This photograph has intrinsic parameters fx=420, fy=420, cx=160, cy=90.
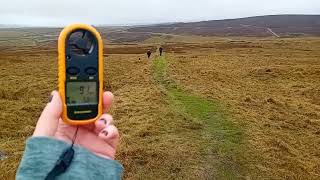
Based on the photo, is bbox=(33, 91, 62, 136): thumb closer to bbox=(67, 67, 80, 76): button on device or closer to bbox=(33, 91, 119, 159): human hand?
bbox=(33, 91, 119, 159): human hand

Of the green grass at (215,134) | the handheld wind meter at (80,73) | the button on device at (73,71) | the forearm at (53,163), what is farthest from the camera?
the green grass at (215,134)

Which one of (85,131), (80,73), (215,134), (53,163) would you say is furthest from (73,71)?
(215,134)

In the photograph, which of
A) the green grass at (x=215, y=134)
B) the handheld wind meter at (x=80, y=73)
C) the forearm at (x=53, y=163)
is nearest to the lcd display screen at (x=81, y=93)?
the handheld wind meter at (x=80, y=73)

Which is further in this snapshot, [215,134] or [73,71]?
[215,134]

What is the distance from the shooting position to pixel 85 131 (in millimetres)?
2191

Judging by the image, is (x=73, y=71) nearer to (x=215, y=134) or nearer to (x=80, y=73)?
(x=80, y=73)

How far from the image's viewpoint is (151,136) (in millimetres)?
11297

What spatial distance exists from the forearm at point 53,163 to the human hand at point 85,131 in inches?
4.3

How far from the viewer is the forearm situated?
5.75 feet

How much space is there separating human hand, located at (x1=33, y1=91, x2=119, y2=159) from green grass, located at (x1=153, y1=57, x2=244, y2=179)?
695 cm

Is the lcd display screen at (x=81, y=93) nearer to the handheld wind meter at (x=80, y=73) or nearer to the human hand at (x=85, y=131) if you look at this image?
the handheld wind meter at (x=80, y=73)

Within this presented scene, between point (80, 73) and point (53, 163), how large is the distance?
2.27ft

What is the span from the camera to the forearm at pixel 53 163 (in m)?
1.75

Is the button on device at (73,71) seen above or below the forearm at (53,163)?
above
